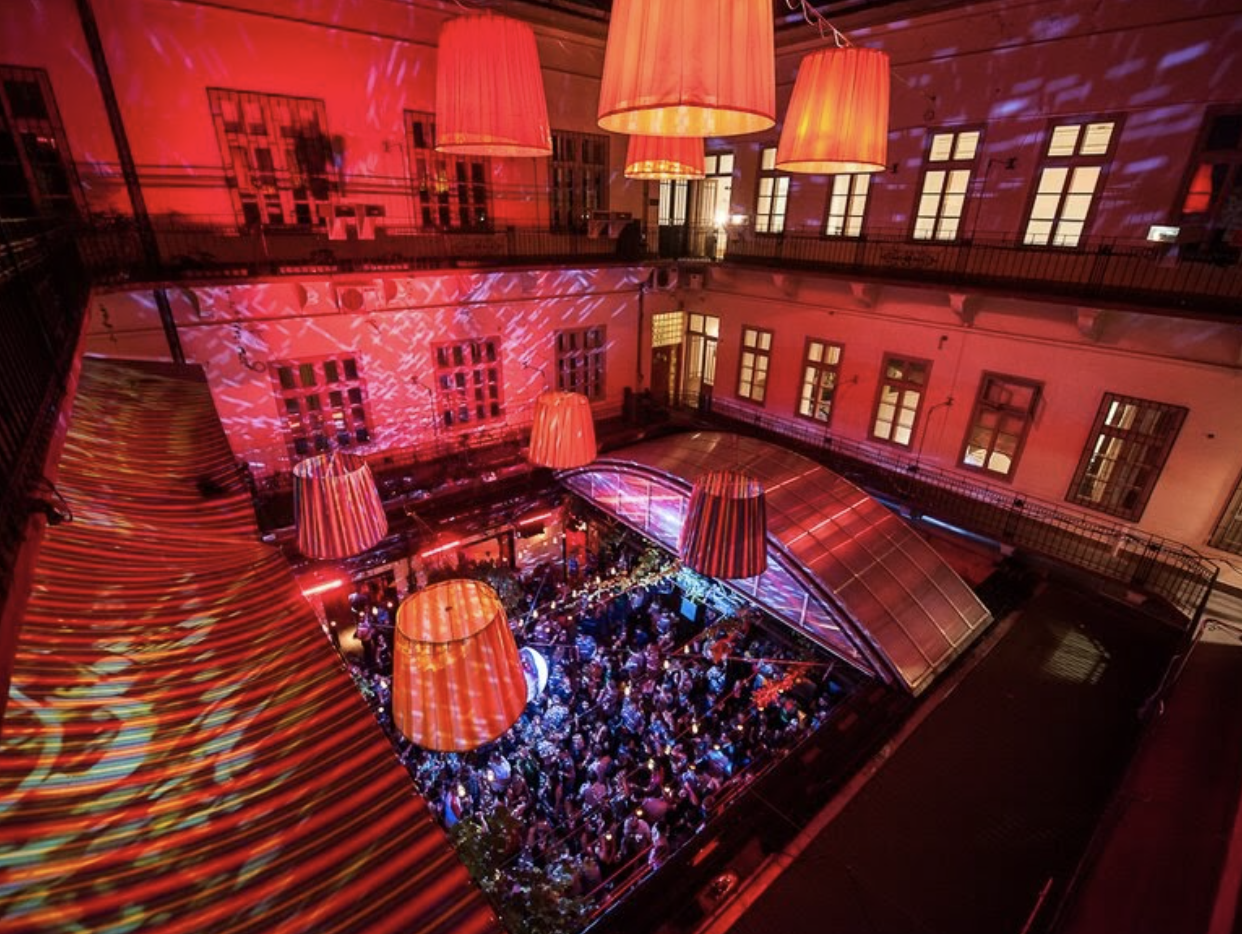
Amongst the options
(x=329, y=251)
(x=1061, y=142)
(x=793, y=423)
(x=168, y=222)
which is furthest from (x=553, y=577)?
(x=1061, y=142)

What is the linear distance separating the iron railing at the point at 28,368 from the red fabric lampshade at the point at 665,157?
3.44 metres

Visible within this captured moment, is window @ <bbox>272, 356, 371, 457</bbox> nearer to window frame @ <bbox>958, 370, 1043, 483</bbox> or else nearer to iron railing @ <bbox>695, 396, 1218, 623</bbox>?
iron railing @ <bbox>695, 396, 1218, 623</bbox>

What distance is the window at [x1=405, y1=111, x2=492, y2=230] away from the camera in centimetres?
958

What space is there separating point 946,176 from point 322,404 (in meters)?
10.5

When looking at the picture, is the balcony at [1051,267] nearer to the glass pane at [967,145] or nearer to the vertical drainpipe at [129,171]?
the glass pane at [967,145]

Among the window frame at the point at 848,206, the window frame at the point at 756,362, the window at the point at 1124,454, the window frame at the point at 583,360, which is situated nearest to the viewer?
the window at the point at 1124,454

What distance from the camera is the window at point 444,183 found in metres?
9.58

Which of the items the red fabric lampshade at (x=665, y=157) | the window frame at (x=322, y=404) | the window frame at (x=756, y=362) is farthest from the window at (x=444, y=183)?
the red fabric lampshade at (x=665, y=157)

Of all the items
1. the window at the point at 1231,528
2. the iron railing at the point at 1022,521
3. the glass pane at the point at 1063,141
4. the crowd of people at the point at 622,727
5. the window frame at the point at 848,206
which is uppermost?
the glass pane at the point at 1063,141

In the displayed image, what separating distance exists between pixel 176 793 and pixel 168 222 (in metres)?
8.63

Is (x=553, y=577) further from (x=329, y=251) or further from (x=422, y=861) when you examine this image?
(x=422, y=861)

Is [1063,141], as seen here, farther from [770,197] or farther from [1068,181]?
[770,197]

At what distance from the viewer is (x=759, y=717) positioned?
6.90 m

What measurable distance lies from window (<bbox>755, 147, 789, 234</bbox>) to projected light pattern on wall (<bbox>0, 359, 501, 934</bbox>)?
10851mm
